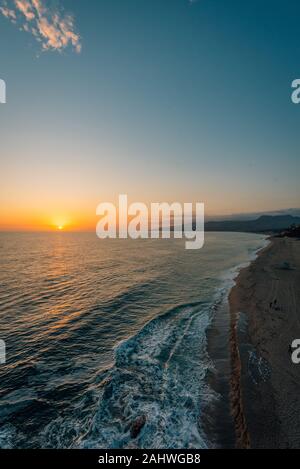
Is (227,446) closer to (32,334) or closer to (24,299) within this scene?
(32,334)

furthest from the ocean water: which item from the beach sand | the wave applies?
the beach sand

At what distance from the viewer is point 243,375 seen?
38.0 ft

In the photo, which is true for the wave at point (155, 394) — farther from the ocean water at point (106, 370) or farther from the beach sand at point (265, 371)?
the beach sand at point (265, 371)

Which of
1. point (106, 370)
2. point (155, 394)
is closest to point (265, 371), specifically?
point (155, 394)

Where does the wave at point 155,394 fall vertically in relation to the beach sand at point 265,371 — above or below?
below

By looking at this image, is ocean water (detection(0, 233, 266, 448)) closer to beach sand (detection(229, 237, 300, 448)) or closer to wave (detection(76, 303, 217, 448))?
wave (detection(76, 303, 217, 448))

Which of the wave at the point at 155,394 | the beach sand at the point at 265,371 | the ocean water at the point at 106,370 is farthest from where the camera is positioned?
the ocean water at the point at 106,370

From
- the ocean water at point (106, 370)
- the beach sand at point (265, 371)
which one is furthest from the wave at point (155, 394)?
the beach sand at point (265, 371)

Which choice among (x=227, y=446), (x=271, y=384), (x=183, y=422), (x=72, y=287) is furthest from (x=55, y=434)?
(x=72, y=287)

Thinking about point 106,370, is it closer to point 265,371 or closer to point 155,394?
point 155,394

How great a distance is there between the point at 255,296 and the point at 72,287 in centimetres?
2294

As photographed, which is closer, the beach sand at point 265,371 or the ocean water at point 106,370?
the beach sand at point 265,371

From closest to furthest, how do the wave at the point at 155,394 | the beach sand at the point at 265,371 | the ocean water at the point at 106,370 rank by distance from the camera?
the beach sand at the point at 265,371 → the wave at the point at 155,394 → the ocean water at the point at 106,370

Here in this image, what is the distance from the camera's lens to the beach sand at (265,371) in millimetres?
8414
